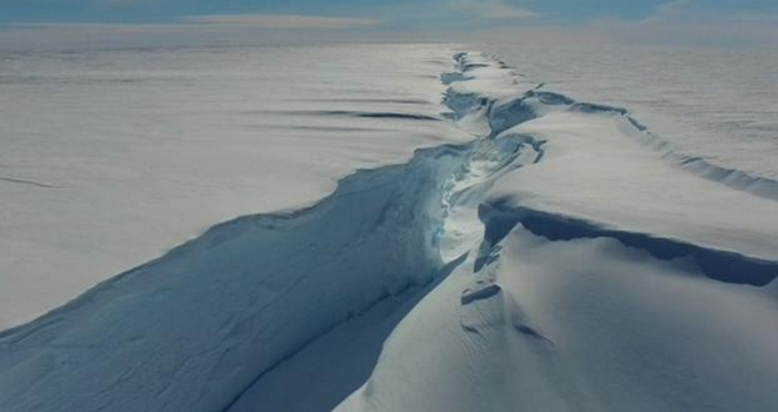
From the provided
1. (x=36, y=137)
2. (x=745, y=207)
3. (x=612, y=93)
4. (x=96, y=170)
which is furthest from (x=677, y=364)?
(x=612, y=93)

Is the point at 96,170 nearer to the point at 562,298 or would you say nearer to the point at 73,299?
the point at 73,299

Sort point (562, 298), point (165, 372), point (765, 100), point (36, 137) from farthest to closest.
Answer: point (765, 100) → point (36, 137) → point (562, 298) → point (165, 372)

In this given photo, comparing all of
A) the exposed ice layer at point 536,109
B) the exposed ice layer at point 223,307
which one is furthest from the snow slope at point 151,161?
the exposed ice layer at point 536,109

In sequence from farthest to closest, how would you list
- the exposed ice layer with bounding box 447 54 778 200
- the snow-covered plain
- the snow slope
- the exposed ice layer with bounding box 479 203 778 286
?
the exposed ice layer with bounding box 447 54 778 200 < the exposed ice layer with bounding box 479 203 778 286 < the snow slope < the snow-covered plain

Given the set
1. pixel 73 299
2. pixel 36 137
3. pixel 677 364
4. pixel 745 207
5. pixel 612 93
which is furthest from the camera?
pixel 612 93

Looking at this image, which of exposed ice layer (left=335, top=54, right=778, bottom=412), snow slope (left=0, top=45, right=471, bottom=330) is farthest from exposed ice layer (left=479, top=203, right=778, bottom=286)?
snow slope (left=0, top=45, right=471, bottom=330)

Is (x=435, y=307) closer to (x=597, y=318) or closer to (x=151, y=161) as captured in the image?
(x=597, y=318)

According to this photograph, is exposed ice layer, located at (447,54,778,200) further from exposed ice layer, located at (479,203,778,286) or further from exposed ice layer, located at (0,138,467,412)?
exposed ice layer, located at (0,138,467,412)

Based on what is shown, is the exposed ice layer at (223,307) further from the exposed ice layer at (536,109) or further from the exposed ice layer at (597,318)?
the exposed ice layer at (536,109)
